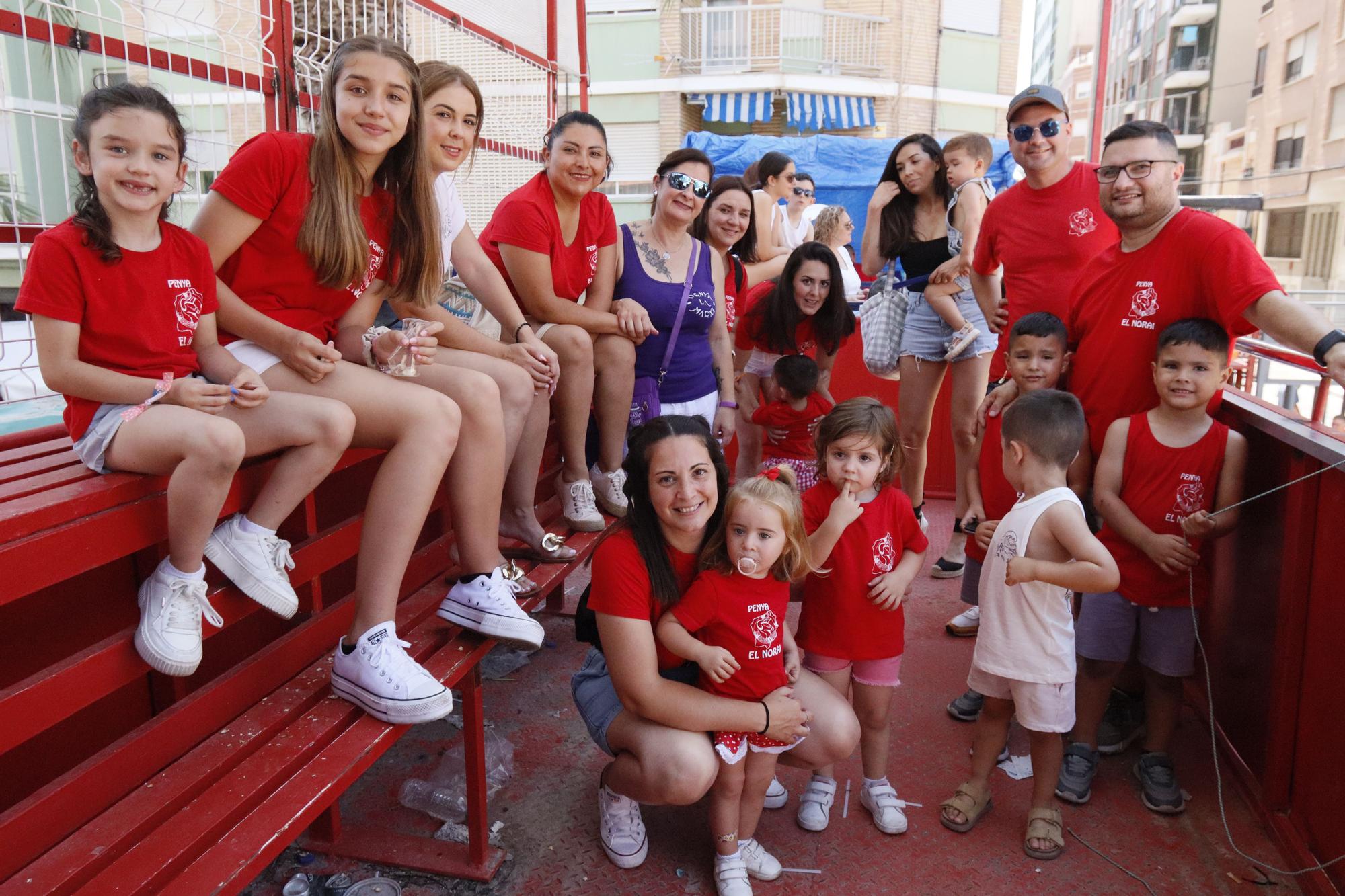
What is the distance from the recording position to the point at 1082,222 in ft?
10.9

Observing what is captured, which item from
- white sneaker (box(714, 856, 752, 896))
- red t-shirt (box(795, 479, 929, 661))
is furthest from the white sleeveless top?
white sneaker (box(714, 856, 752, 896))

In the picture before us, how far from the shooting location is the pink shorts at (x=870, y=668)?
2744 millimetres

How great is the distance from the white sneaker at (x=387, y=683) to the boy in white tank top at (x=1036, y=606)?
157cm

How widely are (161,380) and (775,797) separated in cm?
209

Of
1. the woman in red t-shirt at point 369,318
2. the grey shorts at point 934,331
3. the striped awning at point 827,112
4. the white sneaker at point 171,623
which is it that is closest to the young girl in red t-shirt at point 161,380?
the white sneaker at point 171,623

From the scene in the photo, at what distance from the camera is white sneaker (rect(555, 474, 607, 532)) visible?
3.30 metres

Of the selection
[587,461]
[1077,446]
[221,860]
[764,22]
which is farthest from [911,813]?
[764,22]

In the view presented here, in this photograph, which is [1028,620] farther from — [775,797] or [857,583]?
[775,797]

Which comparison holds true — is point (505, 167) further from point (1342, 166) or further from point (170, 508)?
point (1342, 166)

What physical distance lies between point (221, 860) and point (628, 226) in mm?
2765

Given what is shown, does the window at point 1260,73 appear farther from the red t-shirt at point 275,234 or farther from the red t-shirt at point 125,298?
the red t-shirt at point 125,298

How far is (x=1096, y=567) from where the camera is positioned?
2.46 metres

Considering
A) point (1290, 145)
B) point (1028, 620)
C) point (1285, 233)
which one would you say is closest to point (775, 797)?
point (1028, 620)

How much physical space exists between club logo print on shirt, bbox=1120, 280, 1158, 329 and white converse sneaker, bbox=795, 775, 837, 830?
173cm
